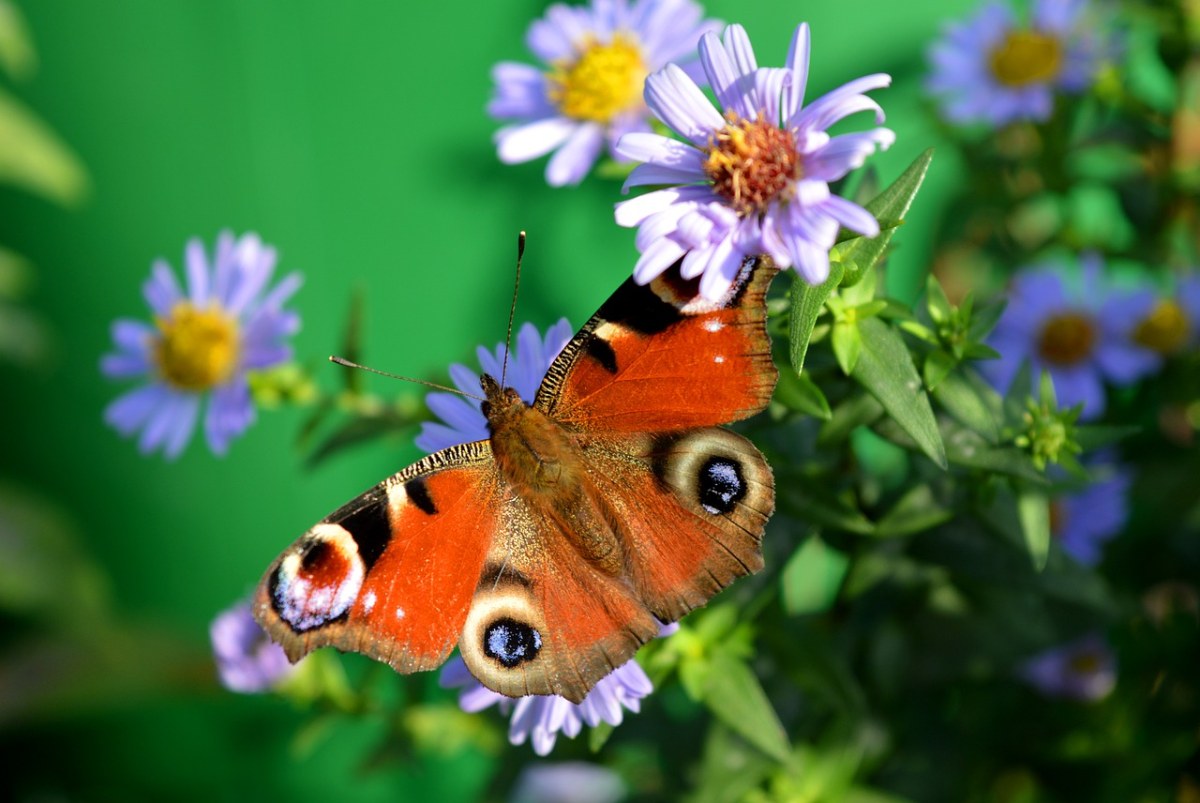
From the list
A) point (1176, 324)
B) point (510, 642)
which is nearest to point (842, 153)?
point (510, 642)

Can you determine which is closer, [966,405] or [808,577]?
[966,405]

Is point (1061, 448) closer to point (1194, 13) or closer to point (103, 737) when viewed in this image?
point (1194, 13)

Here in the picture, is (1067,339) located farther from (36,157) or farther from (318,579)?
(36,157)

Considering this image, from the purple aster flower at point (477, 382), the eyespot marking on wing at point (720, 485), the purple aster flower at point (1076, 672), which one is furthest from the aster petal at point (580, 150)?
the purple aster flower at point (1076, 672)

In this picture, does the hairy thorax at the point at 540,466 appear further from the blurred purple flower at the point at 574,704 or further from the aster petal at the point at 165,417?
the aster petal at the point at 165,417

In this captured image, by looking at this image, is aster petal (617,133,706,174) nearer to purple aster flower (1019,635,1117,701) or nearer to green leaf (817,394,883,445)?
green leaf (817,394,883,445)

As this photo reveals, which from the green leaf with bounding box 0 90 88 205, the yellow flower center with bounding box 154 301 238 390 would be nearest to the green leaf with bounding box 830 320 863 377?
the yellow flower center with bounding box 154 301 238 390

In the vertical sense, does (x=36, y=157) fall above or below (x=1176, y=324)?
above
